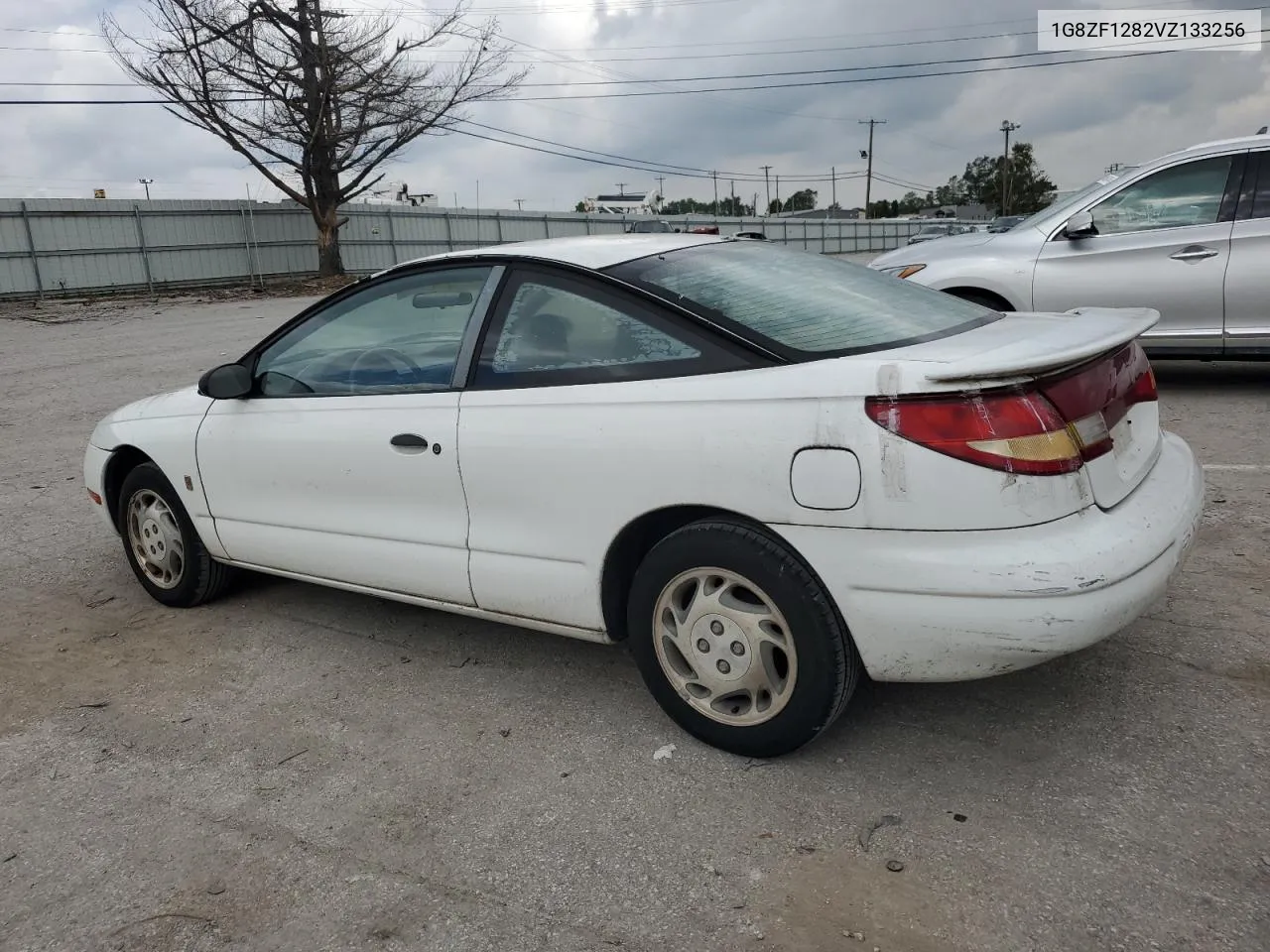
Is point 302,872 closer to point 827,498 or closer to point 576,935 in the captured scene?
point 576,935

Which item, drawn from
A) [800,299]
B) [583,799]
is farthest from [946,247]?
[583,799]

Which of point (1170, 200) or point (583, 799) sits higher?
point (1170, 200)

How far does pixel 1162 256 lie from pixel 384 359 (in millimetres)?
5918

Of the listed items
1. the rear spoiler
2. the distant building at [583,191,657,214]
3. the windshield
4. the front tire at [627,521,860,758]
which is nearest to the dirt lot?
the front tire at [627,521,860,758]

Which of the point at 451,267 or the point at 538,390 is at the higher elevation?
the point at 451,267

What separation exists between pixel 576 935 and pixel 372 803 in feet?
2.71

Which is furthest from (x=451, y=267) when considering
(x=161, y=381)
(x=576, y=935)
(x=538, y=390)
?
(x=161, y=381)

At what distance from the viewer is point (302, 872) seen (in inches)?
95.2

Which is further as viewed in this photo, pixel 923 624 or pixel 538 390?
pixel 538 390

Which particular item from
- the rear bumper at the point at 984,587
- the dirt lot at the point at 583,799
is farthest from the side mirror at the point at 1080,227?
the rear bumper at the point at 984,587

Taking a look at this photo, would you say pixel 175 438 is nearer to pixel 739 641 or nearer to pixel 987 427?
pixel 739 641

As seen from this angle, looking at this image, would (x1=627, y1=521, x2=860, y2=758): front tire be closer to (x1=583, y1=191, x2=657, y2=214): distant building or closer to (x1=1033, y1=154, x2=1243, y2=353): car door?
(x1=1033, y1=154, x2=1243, y2=353): car door

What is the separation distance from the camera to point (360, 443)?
342cm

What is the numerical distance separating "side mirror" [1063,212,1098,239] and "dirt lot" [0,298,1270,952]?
3.77 m
